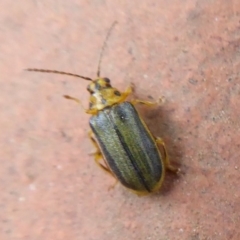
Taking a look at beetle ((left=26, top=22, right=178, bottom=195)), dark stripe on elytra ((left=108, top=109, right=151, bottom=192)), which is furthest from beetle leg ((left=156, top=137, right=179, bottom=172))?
dark stripe on elytra ((left=108, top=109, right=151, bottom=192))

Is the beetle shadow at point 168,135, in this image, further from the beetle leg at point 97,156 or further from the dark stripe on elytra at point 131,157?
the beetle leg at point 97,156

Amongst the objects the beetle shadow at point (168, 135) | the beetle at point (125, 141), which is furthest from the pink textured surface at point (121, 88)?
the beetle at point (125, 141)

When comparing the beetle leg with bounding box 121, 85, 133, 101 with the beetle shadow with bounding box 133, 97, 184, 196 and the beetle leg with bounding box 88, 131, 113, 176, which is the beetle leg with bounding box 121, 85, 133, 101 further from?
the beetle leg with bounding box 88, 131, 113, 176

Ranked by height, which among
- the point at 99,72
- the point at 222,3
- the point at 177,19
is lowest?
the point at 99,72

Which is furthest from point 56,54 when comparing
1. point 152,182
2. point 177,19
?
point 152,182

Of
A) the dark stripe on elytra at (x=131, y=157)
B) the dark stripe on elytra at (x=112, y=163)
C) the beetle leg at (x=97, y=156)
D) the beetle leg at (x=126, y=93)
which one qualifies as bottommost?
the beetle leg at (x=97, y=156)

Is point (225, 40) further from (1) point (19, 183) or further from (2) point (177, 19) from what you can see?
(1) point (19, 183)

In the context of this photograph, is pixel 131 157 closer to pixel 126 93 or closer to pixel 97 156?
pixel 97 156
